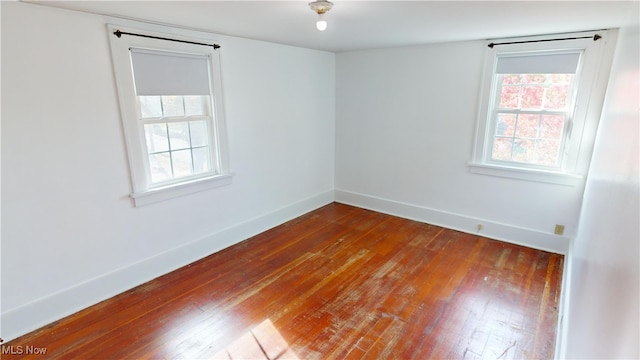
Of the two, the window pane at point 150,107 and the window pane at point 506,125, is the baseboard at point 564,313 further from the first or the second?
the window pane at point 150,107

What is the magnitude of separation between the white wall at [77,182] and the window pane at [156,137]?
0.24 m

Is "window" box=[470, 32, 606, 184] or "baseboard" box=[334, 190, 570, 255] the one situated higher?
"window" box=[470, 32, 606, 184]

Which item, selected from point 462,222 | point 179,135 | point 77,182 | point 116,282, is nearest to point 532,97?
point 462,222

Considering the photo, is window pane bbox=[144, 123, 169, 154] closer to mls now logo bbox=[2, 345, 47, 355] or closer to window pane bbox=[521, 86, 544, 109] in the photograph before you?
mls now logo bbox=[2, 345, 47, 355]

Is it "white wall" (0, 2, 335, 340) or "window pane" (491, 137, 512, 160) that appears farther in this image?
"window pane" (491, 137, 512, 160)

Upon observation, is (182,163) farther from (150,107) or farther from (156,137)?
(150,107)

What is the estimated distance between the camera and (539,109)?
3.31 metres

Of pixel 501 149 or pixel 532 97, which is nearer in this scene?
pixel 532 97

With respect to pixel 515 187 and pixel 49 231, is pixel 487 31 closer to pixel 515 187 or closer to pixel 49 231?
pixel 515 187

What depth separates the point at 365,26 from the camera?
8.82 feet

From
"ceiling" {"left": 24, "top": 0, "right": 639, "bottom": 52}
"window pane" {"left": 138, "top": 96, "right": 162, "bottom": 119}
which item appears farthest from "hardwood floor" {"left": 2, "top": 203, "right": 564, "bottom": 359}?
"ceiling" {"left": 24, "top": 0, "right": 639, "bottom": 52}

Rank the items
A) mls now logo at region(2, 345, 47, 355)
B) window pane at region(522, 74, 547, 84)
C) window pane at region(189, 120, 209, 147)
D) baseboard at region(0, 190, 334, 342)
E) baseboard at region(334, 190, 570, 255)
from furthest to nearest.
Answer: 1. baseboard at region(334, 190, 570, 255)
2. window pane at region(522, 74, 547, 84)
3. window pane at region(189, 120, 209, 147)
4. baseboard at region(0, 190, 334, 342)
5. mls now logo at region(2, 345, 47, 355)

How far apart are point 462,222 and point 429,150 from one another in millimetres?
988

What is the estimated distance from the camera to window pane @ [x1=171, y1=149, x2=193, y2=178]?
10.0 feet
